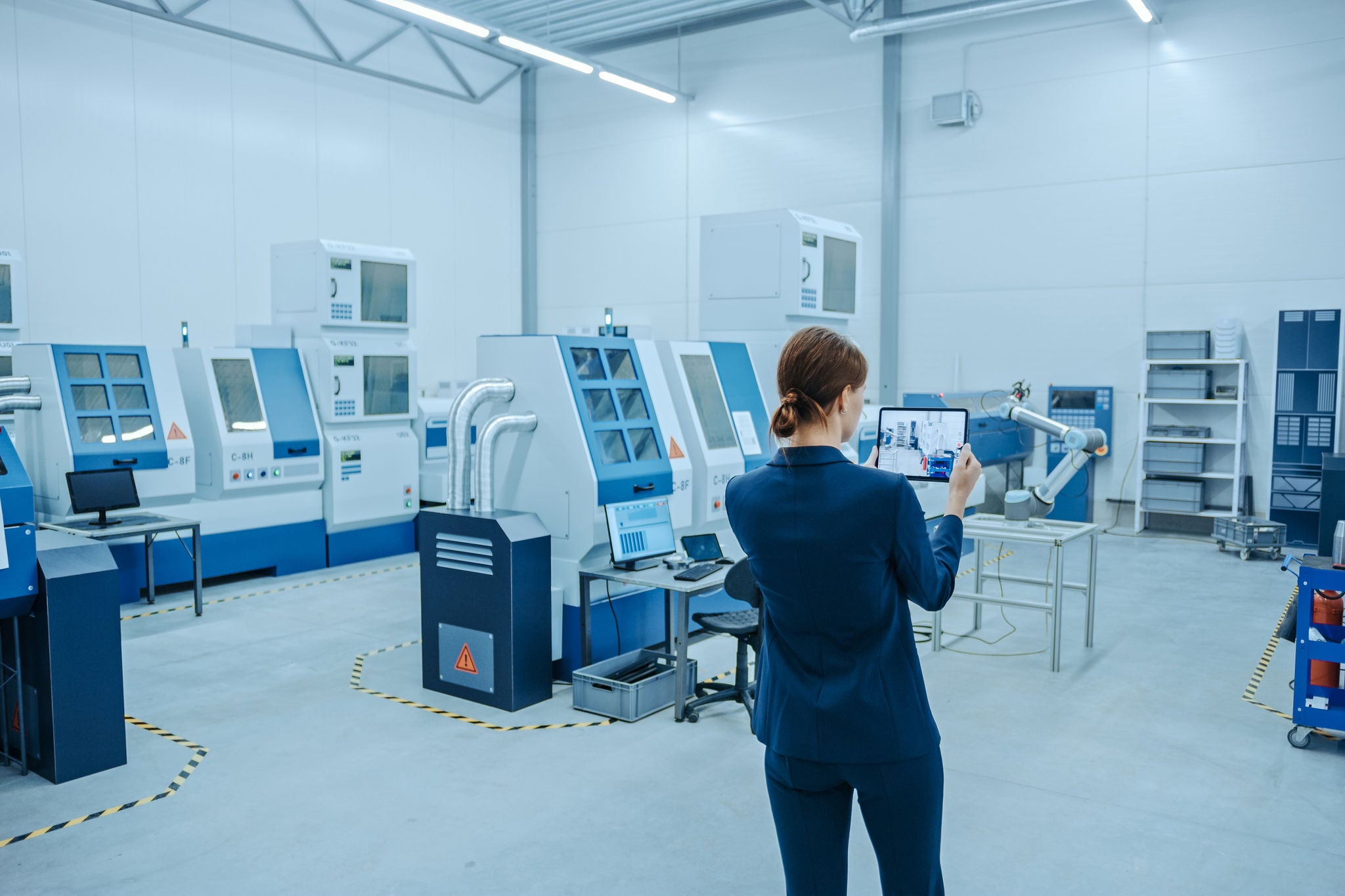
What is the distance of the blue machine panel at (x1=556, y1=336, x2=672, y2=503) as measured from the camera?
452 centimetres

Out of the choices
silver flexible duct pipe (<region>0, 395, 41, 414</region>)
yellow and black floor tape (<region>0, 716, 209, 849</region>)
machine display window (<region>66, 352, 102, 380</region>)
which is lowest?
yellow and black floor tape (<region>0, 716, 209, 849</region>)

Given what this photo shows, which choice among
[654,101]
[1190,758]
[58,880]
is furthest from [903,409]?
[654,101]

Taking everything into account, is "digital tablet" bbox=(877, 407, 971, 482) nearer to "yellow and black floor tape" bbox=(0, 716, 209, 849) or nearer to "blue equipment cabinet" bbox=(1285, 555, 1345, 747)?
"blue equipment cabinet" bbox=(1285, 555, 1345, 747)

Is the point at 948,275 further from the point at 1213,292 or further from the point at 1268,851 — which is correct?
the point at 1268,851

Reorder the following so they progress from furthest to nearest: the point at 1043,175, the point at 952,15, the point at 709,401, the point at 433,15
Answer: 1. the point at 1043,175
2. the point at 952,15
3. the point at 433,15
4. the point at 709,401

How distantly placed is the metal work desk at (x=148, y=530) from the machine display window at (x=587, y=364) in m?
2.64

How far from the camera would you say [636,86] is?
33.9 feet

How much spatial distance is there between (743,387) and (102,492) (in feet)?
12.2

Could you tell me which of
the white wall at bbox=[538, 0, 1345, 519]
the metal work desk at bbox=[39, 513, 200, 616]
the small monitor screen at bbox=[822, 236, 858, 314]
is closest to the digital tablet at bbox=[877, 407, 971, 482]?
the small monitor screen at bbox=[822, 236, 858, 314]

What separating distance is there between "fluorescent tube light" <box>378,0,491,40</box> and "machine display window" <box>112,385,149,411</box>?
3.21m

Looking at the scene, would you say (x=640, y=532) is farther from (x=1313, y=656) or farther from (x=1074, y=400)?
(x=1074, y=400)

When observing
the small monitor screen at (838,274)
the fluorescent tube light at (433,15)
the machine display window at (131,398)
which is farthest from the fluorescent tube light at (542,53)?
the machine display window at (131,398)

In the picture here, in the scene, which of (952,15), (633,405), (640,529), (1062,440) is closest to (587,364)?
A: (633,405)

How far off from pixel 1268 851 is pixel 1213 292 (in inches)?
268
